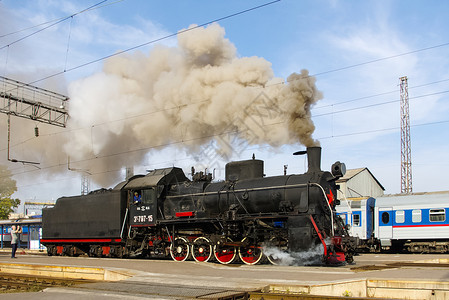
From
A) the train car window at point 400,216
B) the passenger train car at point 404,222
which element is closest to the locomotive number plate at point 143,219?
the passenger train car at point 404,222

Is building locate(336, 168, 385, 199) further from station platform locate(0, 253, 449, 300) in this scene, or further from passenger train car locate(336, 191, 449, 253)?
station platform locate(0, 253, 449, 300)

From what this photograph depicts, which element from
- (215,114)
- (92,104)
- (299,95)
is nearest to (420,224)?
(299,95)

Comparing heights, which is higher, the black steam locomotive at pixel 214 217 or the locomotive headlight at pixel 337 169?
the locomotive headlight at pixel 337 169

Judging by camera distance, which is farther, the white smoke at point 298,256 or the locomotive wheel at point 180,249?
the locomotive wheel at point 180,249

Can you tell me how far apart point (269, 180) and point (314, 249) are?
2506 mm

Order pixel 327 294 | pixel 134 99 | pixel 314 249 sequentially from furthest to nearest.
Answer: pixel 134 99 → pixel 314 249 → pixel 327 294

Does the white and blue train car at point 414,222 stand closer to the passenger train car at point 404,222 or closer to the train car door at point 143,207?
the passenger train car at point 404,222

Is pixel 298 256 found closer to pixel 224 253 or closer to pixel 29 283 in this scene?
pixel 224 253

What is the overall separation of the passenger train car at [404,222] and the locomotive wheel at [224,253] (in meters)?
7.44

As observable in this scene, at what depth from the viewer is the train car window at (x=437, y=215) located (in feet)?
61.8

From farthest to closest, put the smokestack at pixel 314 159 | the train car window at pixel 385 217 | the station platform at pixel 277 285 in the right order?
the train car window at pixel 385 217, the smokestack at pixel 314 159, the station platform at pixel 277 285

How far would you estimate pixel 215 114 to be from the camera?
56.9ft

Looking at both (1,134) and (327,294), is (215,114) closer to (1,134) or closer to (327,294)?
(327,294)

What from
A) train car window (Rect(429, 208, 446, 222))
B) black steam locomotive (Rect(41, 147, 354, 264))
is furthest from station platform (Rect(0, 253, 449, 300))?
train car window (Rect(429, 208, 446, 222))
